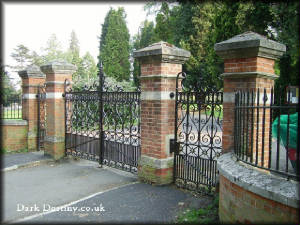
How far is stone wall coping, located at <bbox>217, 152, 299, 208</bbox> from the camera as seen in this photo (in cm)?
251

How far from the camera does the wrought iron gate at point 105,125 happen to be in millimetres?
6473

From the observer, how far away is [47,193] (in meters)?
5.25

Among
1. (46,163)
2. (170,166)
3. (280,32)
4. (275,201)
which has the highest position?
(280,32)

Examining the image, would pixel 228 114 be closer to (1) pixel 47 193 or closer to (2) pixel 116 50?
(1) pixel 47 193

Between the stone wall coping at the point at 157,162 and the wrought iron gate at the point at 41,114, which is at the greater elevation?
the wrought iron gate at the point at 41,114

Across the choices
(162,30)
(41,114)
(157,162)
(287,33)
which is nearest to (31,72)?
(41,114)

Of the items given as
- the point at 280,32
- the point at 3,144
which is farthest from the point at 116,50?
the point at 3,144

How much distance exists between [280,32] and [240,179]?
Result: 487 inches

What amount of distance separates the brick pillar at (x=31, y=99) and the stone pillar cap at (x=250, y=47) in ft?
22.7

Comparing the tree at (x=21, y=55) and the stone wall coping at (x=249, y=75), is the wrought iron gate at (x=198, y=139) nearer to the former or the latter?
the stone wall coping at (x=249, y=75)

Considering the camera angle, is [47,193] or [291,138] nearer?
[291,138]

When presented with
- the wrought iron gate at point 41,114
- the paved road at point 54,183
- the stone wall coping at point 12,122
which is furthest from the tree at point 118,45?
the paved road at point 54,183

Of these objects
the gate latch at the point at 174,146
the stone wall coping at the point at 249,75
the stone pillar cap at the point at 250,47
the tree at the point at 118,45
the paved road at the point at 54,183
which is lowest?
the paved road at the point at 54,183

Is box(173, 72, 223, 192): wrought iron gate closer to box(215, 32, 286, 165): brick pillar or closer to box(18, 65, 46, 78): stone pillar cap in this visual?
box(215, 32, 286, 165): brick pillar
